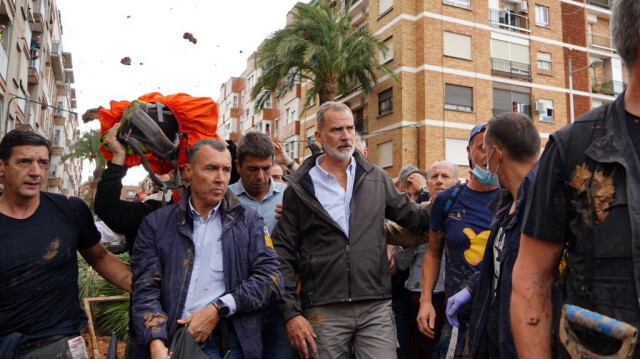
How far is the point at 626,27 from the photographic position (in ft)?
4.77

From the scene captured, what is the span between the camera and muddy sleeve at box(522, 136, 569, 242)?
5.15 ft

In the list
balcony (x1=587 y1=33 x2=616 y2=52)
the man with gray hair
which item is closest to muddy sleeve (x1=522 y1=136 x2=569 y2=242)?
the man with gray hair

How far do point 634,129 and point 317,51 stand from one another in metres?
20.6

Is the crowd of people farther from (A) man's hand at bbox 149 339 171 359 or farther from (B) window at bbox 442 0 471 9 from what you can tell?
(B) window at bbox 442 0 471 9

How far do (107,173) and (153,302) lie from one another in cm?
96

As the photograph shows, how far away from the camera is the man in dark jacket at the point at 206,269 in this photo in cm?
273

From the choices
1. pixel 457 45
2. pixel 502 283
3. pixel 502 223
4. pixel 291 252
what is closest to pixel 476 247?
pixel 502 223

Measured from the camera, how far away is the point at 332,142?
363cm

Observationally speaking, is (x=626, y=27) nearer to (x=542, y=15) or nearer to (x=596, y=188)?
(x=596, y=188)

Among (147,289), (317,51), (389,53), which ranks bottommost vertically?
(147,289)

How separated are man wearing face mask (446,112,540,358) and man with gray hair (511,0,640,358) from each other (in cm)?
52

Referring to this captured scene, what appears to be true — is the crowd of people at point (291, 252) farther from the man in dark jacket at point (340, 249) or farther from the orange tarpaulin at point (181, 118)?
the orange tarpaulin at point (181, 118)

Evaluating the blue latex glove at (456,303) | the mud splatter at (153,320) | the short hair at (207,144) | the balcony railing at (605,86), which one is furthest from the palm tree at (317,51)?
the mud splatter at (153,320)

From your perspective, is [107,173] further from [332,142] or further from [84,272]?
[84,272]
